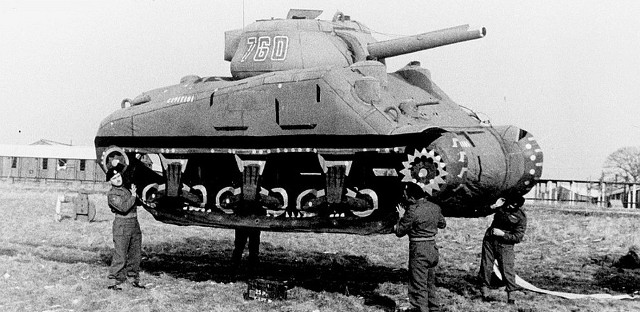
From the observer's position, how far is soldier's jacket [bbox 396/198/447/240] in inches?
338

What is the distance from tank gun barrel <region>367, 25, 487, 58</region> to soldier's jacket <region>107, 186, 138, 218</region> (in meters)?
4.35

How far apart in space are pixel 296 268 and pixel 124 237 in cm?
347

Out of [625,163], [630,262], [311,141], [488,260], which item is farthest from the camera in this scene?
[625,163]

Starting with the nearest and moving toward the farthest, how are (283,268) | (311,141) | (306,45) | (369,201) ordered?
1. (369,201)
2. (311,141)
3. (306,45)
4. (283,268)

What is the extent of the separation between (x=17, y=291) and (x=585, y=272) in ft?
29.8

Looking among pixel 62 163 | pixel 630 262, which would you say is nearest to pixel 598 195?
pixel 630 262

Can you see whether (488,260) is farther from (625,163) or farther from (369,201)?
(625,163)

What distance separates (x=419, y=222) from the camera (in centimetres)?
857

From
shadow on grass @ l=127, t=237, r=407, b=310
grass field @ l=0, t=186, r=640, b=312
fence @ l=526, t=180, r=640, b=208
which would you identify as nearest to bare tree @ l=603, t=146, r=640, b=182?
fence @ l=526, t=180, r=640, b=208

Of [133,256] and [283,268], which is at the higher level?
[133,256]

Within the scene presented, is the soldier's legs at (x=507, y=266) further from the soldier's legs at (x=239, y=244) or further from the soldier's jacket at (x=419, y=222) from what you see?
the soldier's legs at (x=239, y=244)

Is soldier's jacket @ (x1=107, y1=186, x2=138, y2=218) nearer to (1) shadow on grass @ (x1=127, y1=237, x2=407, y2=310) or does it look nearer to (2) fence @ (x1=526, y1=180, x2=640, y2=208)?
(1) shadow on grass @ (x1=127, y1=237, x2=407, y2=310)

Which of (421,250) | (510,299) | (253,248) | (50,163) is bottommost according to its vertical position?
(510,299)

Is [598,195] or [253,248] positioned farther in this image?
[598,195]
